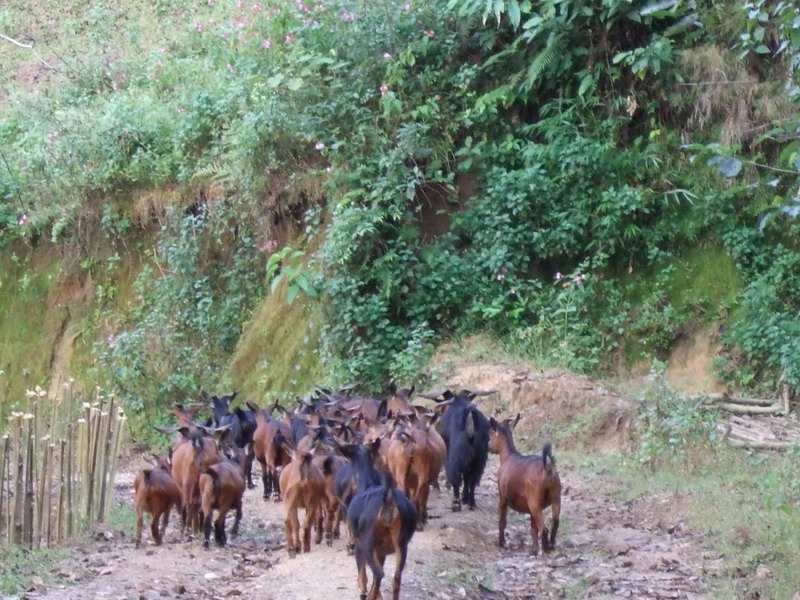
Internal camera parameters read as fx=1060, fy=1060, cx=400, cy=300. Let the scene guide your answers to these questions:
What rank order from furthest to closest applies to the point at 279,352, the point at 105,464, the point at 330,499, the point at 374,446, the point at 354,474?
the point at 279,352 → the point at 105,464 → the point at 330,499 → the point at 374,446 → the point at 354,474

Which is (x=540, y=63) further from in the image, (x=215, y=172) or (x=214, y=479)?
(x=214, y=479)

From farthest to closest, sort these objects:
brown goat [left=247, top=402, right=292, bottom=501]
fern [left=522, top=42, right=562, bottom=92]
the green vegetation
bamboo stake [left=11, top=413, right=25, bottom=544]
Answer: fern [left=522, top=42, right=562, bottom=92] → the green vegetation → brown goat [left=247, top=402, right=292, bottom=501] → bamboo stake [left=11, top=413, right=25, bottom=544]

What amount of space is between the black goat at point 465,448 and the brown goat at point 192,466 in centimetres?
244

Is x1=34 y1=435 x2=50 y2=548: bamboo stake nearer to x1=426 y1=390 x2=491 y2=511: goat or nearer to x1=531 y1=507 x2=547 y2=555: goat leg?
x1=426 y1=390 x2=491 y2=511: goat

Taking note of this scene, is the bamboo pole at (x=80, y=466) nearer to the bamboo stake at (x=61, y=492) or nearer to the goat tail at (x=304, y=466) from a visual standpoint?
the bamboo stake at (x=61, y=492)

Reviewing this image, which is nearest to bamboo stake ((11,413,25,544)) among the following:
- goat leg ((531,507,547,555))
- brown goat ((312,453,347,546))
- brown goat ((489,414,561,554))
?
brown goat ((312,453,347,546))

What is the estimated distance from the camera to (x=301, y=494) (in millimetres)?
9078

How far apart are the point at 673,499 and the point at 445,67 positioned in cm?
951

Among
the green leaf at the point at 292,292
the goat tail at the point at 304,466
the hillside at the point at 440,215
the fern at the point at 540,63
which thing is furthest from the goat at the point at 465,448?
the fern at the point at 540,63

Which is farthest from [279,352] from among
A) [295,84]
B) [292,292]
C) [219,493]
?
[219,493]

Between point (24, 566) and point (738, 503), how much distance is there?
6437 millimetres

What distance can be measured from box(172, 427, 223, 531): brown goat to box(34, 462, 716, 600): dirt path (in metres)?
0.31

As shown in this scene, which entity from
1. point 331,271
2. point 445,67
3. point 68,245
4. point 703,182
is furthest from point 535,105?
point 68,245

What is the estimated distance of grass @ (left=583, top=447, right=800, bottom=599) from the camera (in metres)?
8.14
